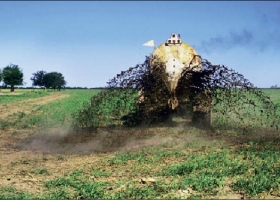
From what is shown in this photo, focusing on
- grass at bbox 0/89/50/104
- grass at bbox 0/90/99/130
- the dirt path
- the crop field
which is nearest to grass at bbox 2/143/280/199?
the crop field

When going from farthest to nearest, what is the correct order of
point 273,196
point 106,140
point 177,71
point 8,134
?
point 8,134, point 177,71, point 106,140, point 273,196

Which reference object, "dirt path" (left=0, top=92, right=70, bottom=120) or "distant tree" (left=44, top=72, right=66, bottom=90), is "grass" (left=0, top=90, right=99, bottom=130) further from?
"distant tree" (left=44, top=72, right=66, bottom=90)

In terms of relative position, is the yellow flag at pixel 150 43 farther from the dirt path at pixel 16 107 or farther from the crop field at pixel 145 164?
the dirt path at pixel 16 107

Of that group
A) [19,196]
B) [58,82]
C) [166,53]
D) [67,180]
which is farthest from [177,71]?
[58,82]

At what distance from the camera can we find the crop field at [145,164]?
18.8 feet

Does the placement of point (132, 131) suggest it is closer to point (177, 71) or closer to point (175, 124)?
point (175, 124)

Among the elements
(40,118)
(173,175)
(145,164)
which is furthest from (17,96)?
(173,175)

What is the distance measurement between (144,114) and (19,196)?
6.64m

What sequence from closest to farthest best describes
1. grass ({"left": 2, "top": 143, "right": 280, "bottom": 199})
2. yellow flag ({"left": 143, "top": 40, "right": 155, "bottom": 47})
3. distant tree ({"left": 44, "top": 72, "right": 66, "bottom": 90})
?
grass ({"left": 2, "top": 143, "right": 280, "bottom": 199}) → yellow flag ({"left": 143, "top": 40, "right": 155, "bottom": 47}) → distant tree ({"left": 44, "top": 72, "right": 66, "bottom": 90})

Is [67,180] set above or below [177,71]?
below

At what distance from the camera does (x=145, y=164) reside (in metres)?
7.38

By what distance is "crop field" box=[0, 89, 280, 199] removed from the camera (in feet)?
18.8

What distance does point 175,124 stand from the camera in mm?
12039

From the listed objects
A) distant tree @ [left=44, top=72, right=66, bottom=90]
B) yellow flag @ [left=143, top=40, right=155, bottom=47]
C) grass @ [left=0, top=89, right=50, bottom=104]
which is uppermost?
distant tree @ [left=44, top=72, right=66, bottom=90]
